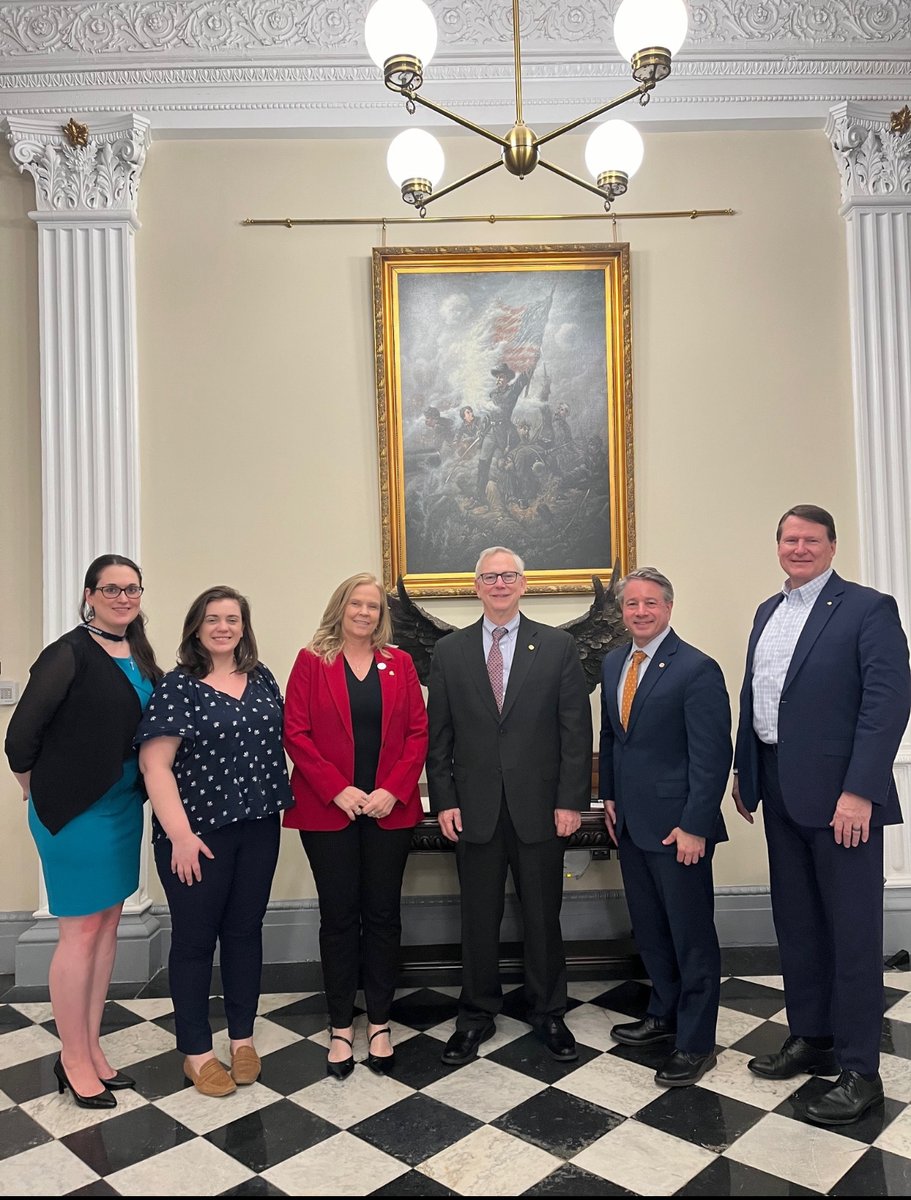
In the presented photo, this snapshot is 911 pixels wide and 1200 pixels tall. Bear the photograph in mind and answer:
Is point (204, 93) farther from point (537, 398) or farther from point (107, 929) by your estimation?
point (107, 929)

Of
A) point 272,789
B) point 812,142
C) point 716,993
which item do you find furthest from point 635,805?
point 812,142

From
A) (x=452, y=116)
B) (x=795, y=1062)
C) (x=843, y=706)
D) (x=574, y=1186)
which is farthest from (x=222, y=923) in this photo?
(x=452, y=116)

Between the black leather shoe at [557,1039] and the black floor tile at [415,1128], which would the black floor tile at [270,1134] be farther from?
the black leather shoe at [557,1039]

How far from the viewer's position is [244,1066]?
290cm

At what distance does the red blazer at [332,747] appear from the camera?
2.97 m

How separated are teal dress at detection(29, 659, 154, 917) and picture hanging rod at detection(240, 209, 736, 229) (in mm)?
2360

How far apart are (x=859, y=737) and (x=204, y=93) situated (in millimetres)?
3912

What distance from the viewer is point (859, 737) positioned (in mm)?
2648

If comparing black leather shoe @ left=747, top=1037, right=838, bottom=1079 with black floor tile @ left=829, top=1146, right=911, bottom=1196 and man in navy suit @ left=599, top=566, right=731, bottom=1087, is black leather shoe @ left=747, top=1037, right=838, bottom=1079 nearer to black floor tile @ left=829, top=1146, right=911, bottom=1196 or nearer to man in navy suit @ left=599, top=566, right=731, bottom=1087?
man in navy suit @ left=599, top=566, right=731, bottom=1087

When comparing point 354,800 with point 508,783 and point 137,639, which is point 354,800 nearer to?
point 508,783

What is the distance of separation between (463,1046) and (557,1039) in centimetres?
32

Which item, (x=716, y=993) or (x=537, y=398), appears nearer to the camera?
(x=716, y=993)

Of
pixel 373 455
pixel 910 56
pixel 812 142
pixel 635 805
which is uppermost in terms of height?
pixel 910 56

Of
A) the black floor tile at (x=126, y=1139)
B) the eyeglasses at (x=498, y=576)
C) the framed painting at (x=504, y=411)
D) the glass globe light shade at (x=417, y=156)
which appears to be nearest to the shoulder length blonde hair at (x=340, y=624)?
the eyeglasses at (x=498, y=576)
